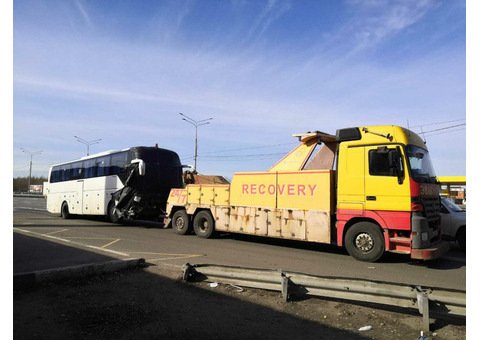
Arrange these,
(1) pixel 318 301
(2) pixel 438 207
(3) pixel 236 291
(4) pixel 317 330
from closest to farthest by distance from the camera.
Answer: (4) pixel 317 330
(1) pixel 318 301
(3) pixel 236 291
(2) pixel 438 207

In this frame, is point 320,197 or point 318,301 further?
point 320,197

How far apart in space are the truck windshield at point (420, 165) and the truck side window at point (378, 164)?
52 centimetres

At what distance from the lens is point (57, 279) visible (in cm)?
584

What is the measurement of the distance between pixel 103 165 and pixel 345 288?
16.0 m

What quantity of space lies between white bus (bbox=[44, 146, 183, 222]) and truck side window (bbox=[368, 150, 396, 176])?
10327 mm

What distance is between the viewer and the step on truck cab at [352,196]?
819cm

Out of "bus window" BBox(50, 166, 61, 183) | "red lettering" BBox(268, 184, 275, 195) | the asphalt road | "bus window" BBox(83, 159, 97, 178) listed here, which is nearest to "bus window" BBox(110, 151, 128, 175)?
"bus window" BBox(83, 159, 97, 178)

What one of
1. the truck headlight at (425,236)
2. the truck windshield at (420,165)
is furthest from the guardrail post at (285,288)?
the truck windshield at (420,165)

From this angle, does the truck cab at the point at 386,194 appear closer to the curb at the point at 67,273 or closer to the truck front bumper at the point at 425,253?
the truck front bumper at the point at 425,253

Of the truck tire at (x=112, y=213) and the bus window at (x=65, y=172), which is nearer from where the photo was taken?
the truck tire at (x=112, y=213)

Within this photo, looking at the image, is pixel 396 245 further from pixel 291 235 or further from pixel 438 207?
pixel 291 235

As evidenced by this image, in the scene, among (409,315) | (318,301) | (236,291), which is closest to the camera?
(409,315)

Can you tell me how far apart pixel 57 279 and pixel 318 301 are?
14.4 feet

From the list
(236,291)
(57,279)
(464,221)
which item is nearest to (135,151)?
(57,279)
